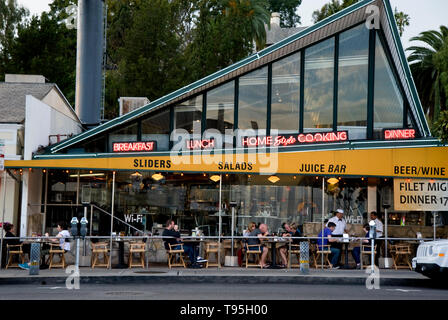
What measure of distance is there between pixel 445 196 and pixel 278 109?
6782 millimetres

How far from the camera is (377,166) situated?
22.2m

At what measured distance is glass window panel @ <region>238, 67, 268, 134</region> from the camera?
82.0ft

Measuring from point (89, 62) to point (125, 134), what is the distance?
14.0 metres

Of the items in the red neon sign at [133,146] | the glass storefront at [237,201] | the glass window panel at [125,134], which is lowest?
the glass storefront at [237,201]

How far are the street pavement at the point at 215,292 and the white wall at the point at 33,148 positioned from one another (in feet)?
19.4

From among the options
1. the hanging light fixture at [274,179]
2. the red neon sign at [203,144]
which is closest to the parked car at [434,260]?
the hanging light fixture at [274,179]

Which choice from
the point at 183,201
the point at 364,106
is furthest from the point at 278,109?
the point at 183,201

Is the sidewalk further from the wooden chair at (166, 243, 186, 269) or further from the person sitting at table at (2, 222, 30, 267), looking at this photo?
the person sitting at table at (2, 222, 30, 267)

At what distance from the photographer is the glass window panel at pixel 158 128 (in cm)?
2531

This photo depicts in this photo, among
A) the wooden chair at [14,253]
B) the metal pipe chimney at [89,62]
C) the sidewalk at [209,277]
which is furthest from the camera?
the metal pipe chimney at [89,62]

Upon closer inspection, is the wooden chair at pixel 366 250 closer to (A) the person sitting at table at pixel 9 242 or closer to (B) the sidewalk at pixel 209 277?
(B) the sidewalk at pixel 209 277

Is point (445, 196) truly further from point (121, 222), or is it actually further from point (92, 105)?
point (92, 105)

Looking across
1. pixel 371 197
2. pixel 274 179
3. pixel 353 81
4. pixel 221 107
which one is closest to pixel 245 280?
pixel 274 179

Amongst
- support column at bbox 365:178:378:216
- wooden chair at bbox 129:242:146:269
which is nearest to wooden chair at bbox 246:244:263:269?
wooden chair at bbox 129:242:146:269
